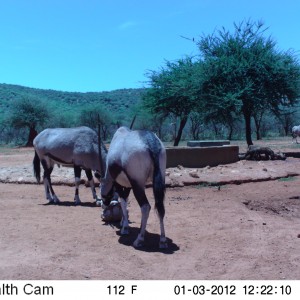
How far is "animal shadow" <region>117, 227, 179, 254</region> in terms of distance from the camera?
648 cm

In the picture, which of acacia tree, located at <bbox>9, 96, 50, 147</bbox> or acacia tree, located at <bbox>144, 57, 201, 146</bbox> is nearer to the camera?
acacia tree, located at <bbox>144, 57, 201, 146</bbox>

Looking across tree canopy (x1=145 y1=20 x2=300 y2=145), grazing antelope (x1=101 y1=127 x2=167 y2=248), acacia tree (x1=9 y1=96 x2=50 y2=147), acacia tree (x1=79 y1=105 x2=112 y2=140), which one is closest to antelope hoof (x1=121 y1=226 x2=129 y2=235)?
grazing antelope (x1=101 y1=127 x2=167 y2=248)

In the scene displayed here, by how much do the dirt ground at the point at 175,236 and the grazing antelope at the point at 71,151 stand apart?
0.59 metres

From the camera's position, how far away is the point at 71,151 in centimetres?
1077

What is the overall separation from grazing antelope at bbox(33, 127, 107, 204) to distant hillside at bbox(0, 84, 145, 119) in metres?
54.2

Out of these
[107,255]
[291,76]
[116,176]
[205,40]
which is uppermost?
[205,40]

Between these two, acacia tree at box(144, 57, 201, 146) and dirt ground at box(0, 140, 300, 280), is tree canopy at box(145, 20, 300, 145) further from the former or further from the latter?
dirt ground at box(0, 140, 300, 280)

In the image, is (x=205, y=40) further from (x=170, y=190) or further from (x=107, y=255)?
(x=107, y=255)

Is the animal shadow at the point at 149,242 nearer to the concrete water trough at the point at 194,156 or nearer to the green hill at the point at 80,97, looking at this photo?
the concrete water trough at the point at 194,156

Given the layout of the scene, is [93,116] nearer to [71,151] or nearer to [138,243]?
[71,151]

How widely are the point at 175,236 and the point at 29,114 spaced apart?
40636mm

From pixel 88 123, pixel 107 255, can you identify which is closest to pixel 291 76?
pixel 107 255

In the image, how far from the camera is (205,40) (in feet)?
76.3

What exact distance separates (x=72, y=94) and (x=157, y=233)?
7029 cm
